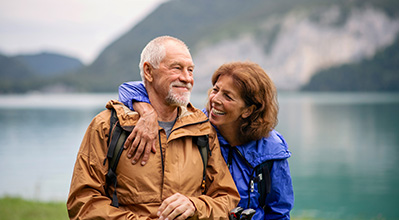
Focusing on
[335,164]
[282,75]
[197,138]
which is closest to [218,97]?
[197,138]

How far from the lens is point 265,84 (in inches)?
169

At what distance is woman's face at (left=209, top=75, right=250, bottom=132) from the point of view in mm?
4309

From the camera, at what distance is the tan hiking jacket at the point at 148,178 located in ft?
11.3

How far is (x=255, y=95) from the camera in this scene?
14.0 ft

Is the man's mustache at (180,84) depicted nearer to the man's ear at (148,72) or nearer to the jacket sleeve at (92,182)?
the man's ear at (148,72)

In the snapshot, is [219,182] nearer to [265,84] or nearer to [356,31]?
[265,84]

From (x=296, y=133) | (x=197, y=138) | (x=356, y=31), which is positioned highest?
(x=356, y=31)

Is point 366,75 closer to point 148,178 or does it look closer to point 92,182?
point 148,178

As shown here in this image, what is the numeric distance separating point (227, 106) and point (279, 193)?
103 cm

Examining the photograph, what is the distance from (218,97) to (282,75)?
181 meters

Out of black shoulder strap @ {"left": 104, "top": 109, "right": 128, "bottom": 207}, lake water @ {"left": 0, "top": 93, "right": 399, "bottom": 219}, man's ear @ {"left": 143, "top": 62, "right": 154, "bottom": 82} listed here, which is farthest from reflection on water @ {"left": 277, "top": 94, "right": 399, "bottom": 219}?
black shoulder strap @ {"left": 104, "top": 109, "right": 128, "bottom": 207}

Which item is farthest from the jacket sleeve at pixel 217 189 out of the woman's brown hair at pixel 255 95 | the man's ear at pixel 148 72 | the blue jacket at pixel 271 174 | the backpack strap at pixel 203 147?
the man's ear at pixel 148 72

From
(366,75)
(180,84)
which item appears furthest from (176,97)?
(366,75)

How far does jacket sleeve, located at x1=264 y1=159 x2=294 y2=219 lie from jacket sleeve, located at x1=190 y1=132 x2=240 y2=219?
465 mm
